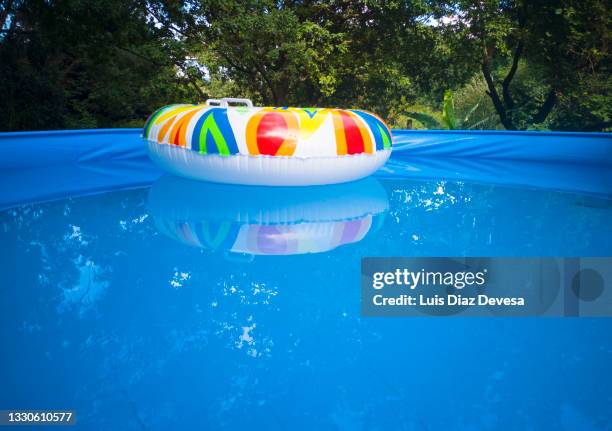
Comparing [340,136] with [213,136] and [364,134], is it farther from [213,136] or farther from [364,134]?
[213,136]

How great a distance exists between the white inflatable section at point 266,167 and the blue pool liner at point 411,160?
31 cm

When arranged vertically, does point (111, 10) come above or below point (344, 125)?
above

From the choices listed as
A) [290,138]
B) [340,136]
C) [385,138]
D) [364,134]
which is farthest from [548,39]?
[290,138]

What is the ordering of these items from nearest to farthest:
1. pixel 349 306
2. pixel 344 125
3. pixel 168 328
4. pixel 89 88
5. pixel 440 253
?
pixel 168 328 < pixel 349 306 < pixel 440 253 < pixel 344 125 < pixel 89 88

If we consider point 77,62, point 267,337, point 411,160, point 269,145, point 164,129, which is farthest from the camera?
point 77,62

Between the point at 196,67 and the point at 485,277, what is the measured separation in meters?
3.68

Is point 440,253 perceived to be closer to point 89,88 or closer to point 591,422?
point 591,422

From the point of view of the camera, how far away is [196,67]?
4312mm

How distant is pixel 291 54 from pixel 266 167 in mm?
2006

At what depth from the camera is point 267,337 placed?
1067 mm

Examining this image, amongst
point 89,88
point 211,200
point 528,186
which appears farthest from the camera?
point 89,88

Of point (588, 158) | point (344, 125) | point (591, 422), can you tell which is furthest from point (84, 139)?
point (588, 158)

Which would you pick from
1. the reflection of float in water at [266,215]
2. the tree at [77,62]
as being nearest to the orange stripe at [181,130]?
the reflection of float in water at [266,215]

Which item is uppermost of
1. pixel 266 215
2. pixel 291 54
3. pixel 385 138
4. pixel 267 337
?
pixel 291 54
